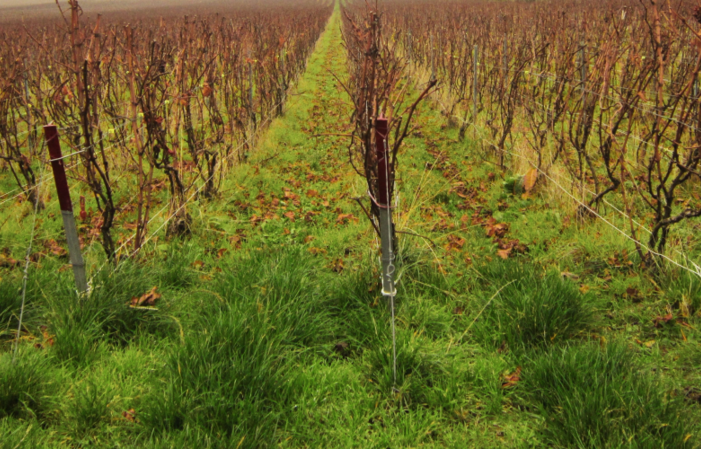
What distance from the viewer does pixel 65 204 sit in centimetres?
300

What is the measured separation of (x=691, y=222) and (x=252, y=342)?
3.64m

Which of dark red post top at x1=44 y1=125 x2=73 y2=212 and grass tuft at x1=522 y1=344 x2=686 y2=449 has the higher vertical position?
dark red post top at x1=44 y1=125 x2=73 y2=212

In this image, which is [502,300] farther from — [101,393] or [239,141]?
[239,141]

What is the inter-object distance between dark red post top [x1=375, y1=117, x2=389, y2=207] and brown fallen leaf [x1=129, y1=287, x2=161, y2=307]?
150 cm

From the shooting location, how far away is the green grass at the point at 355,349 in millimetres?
2273

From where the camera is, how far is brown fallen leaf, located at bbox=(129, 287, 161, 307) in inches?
124

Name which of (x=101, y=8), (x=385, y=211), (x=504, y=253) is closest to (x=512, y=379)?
(x=385, y=211)

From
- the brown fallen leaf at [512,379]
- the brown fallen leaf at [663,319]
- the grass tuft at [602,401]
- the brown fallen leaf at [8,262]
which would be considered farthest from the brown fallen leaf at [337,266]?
the brown fallen leaf at [8,262]

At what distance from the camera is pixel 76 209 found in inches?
211

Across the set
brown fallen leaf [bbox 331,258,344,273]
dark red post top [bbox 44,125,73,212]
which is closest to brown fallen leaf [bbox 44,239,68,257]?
dark red post top [bbox 44,125,73,212]

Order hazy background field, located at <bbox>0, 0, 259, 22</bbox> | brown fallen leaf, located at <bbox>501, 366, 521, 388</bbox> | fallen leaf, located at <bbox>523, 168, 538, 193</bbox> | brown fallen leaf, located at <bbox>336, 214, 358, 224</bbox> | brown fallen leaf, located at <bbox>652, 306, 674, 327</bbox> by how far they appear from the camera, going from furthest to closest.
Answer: hazy background field, located at <bbox>0, 0, 259, 22</bbox> → fallen leaf, located at <bbox>523, 168, 538, 193</bbox> → brown fallen leaf, located at <bbox>336, 214, 358, 224</bbox> → brown fallen leaf, located at <bbox>652, 306, 674, 327</bbox> → brown fallen leaf, located at <bbox>501, 366, 521, 388</bbox>

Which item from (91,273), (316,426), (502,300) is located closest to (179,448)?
(316,426)

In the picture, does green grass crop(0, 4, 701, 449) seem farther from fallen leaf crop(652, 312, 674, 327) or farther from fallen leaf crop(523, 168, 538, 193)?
fallen leaf crop(523, 168, 538, 193)

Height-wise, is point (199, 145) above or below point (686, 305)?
above
